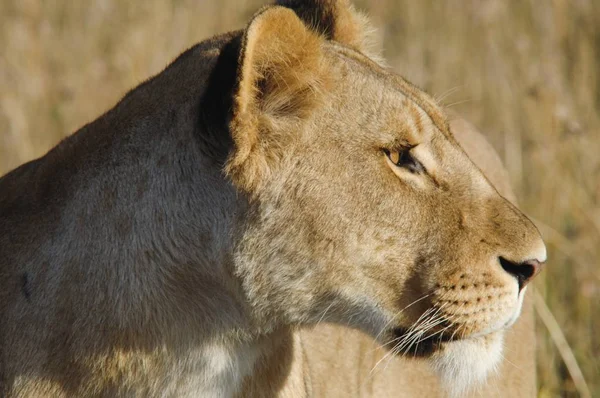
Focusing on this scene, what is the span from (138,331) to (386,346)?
0.68m

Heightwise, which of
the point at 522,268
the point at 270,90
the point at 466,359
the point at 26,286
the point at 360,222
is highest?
the point at 270,90

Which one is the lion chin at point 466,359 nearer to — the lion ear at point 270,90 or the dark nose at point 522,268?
the dark nose at point 522,268

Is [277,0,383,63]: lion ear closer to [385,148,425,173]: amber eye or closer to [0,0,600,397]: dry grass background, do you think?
[385,148,425,173]: amber eye

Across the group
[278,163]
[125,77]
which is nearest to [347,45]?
[278,163]

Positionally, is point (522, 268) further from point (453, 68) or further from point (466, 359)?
point (453, 68)

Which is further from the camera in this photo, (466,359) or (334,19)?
(334,19)

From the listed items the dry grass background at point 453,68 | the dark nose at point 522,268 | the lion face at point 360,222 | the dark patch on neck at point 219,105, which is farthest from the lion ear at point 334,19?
the dry grass background at point 453,68

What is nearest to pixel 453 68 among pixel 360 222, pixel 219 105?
pixel 360 222

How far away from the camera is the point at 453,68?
6.57 metres

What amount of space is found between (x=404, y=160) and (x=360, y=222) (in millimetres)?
211

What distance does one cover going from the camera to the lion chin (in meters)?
3.01

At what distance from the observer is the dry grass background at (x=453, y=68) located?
18.2 ft

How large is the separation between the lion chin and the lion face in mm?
36

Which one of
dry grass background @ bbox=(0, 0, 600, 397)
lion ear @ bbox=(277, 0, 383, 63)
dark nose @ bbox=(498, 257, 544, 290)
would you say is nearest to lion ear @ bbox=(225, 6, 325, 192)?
lion ear @ bbox=(277, 0, 383, 63)
